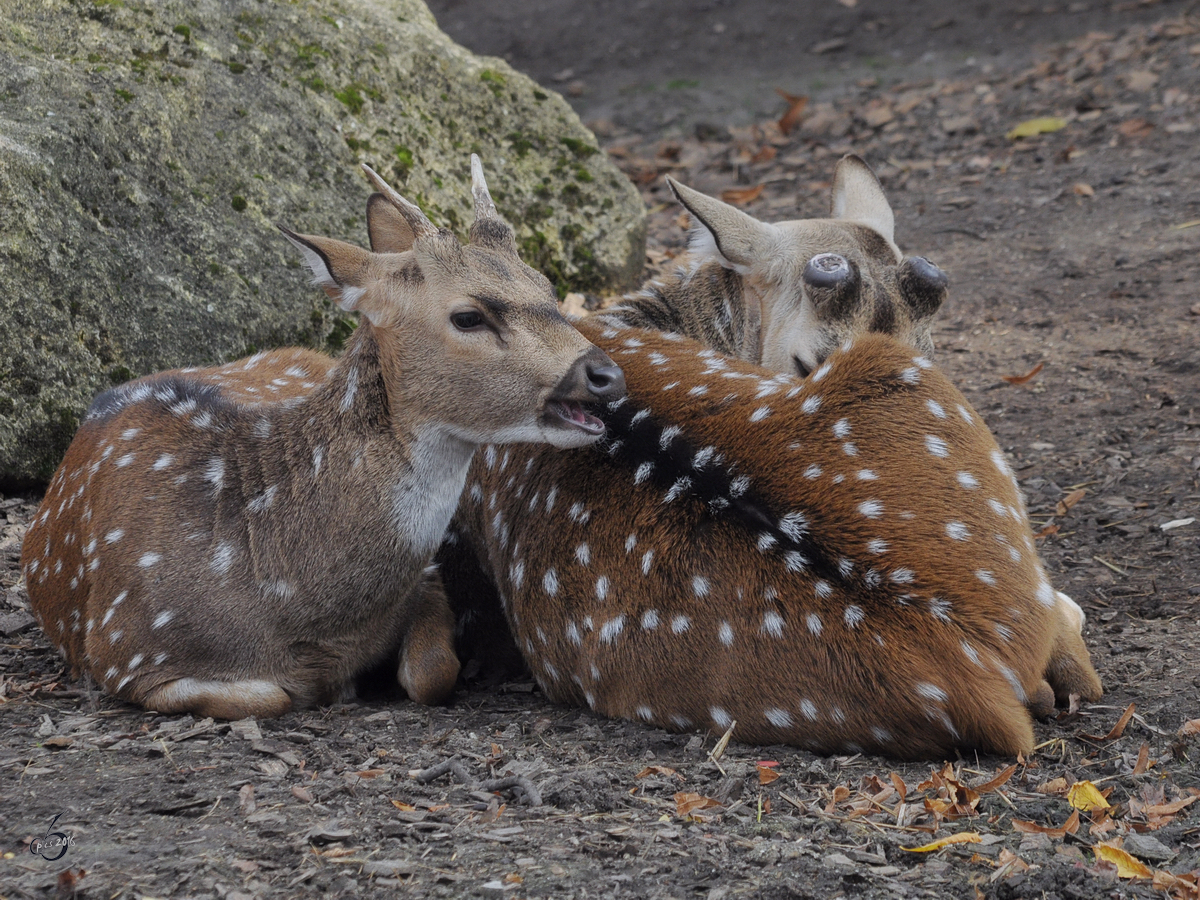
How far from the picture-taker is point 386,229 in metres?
4.30

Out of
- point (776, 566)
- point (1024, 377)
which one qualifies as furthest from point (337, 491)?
point (1024, 377)

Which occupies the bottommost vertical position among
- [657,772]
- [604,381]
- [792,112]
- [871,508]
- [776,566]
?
[657,772]

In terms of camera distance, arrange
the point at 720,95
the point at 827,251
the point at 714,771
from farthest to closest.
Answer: the point at 720,95 → the point at 827,251 → the point at 714,771

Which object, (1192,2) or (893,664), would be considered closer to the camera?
(893,664)

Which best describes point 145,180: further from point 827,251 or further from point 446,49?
point 827,251

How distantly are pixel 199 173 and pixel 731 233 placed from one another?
8.84 feet

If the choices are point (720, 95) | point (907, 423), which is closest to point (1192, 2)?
point (720, 95)

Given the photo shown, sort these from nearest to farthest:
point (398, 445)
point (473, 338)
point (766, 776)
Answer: point (766, 776), point (473, 338), point (398, 445)

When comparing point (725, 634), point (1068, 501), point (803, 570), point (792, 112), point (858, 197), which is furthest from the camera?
point (792, 112)

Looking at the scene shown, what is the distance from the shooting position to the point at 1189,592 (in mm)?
4586

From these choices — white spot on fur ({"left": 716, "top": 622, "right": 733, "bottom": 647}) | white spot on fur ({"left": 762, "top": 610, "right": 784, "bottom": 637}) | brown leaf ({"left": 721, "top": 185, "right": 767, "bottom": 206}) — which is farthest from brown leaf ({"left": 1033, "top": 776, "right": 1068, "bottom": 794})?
brown leaf ({"left": 721, "top": 185, "right": 767, "bottom": 206})

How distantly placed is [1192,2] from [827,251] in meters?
9.11

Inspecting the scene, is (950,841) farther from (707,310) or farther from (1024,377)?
(1024,377)

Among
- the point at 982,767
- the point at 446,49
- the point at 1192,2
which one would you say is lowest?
the point at 982,767
